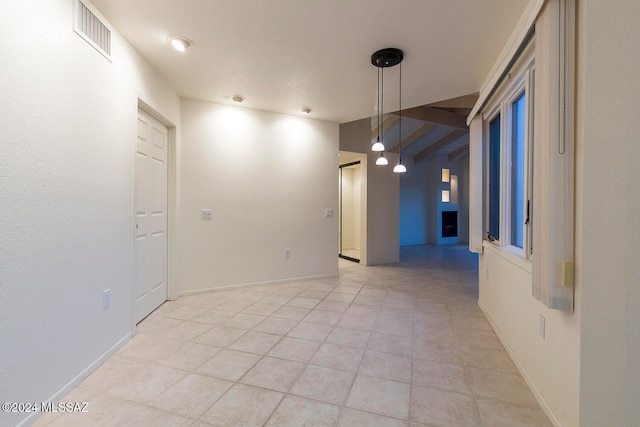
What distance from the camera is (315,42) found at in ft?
7.97

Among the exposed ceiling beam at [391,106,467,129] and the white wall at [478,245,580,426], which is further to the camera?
the exposed ceiling beam at [391,106,467,129]

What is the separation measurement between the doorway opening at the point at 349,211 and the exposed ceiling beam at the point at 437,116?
1.96 m

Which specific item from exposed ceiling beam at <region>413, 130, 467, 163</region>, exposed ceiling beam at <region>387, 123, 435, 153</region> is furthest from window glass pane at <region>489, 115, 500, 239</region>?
exposed ceiling beam at <region>413, 130, 467, 163</region>

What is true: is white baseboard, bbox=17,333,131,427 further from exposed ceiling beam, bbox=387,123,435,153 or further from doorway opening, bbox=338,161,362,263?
exposed ceiling beam, bbox=387,123,435,153

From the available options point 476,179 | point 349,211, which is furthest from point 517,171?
point 349,211

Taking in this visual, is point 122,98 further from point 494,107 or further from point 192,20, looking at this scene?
point 494,107

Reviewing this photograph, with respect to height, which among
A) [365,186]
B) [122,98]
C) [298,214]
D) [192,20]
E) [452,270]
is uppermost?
[192,20]

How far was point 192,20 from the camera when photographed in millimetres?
2164

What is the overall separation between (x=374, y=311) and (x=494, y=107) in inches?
100

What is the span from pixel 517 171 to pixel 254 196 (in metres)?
3.24

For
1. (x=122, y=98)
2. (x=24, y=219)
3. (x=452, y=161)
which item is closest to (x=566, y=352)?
(x=24, y=219)

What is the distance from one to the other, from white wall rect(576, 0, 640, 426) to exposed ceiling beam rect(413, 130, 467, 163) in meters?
7.34

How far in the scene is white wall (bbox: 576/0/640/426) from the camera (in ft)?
3.64

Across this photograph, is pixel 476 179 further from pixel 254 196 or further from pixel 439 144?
pixel 439 144
